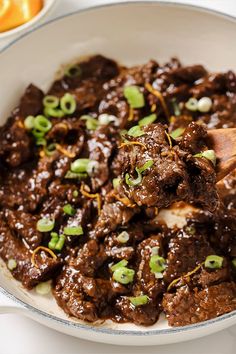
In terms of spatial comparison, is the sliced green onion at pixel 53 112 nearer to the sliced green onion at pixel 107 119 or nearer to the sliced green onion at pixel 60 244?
the sliced green onion at pixel 107 119

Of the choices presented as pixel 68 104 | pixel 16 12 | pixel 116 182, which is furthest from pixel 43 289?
pixel 16 12

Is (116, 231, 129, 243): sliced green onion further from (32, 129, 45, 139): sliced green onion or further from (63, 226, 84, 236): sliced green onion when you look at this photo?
(32, 129, 45, 139): sliced green onion

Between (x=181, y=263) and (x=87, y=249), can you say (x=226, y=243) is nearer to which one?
(x=181, y=263)

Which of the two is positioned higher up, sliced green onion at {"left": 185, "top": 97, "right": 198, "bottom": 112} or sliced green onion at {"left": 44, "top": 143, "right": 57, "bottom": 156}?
sliced green onion at {"left": 44, "top": 143, "right": 57, "bottom": 156}

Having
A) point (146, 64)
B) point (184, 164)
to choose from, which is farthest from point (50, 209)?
point (146, 64)

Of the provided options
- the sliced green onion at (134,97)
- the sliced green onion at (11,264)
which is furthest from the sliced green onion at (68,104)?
the sliced green onion at (11,264)

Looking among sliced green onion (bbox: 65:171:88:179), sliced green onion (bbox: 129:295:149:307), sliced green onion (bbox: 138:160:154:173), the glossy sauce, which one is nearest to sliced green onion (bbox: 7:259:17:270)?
sliced green onion (bbox: 65:171:88:179)

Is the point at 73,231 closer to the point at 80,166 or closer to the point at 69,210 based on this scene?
the point at 69,210
